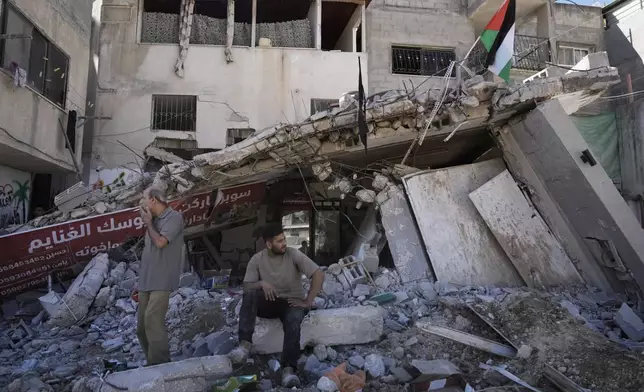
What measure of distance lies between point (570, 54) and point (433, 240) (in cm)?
1218

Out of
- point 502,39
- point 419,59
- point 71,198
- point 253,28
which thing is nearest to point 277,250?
point 502,39

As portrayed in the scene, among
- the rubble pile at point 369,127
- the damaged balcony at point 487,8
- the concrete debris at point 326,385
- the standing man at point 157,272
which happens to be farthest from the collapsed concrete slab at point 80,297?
the damaged balcony at point 487,8

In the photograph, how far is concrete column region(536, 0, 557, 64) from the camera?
14.6m

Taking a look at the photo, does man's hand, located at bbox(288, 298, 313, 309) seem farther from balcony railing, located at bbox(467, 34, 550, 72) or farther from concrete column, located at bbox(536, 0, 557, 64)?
concrete column, located at bbox(536, 0, 557, 64)

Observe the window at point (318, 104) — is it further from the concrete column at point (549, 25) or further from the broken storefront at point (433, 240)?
the concrete column at point (549, 25)

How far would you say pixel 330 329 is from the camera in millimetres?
4625

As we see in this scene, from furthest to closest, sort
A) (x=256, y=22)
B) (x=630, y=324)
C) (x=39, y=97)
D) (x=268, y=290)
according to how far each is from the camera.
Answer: (x=256, y=22)
(x=39, y=97)
(x=630, y=324)
(x=268, y=290)

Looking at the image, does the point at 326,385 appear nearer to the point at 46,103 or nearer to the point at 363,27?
the point at 46,103

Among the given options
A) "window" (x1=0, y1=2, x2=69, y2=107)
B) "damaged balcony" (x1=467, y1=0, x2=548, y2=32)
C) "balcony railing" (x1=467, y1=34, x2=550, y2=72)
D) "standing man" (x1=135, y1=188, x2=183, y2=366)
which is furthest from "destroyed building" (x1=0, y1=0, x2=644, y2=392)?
"damaged balcony" (x1=467, y1=0, x2=548, y2=32)

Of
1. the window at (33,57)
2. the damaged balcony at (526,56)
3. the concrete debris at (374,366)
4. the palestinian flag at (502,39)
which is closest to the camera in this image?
the concrete debris at (374,366)

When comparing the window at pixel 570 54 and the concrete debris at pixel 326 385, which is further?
the window at pixel 570 54

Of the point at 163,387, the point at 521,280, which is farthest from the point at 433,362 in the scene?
the point at 521,280

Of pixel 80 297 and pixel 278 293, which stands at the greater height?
pixel 278 293

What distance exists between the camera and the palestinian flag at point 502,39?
20.6 ft
